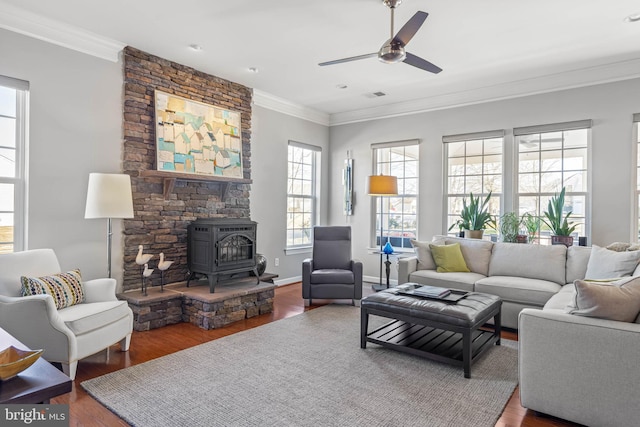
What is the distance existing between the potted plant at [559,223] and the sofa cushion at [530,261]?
385 mm

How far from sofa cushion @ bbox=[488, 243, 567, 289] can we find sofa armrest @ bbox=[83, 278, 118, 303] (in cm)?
402

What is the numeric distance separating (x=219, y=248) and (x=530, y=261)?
138 inches

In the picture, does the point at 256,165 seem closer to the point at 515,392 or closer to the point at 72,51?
the point at 72,51

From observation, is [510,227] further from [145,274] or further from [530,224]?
[145,274]

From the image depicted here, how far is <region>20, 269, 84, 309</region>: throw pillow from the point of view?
288 cm

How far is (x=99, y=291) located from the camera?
329cm

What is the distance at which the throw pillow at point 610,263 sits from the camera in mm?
3283

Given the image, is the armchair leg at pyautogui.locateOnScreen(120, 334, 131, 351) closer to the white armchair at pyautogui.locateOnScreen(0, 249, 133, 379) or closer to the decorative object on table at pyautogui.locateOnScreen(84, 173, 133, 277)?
the white armchair at pyautogui.locateOnScreen(0, 249, 133, 379)

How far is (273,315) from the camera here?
14.6 ft

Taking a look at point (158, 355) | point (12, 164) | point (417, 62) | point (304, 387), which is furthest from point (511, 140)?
point (12, 164)

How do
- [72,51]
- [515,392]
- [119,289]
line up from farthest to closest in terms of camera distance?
1. [119,289]
2. [72,51]
3. [515,392]

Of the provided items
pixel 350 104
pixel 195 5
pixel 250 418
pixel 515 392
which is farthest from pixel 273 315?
pixel 350 104

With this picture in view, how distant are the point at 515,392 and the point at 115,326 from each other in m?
3.05

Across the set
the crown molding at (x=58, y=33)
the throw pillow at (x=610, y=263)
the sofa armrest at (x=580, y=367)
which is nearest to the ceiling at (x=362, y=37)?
the crown molding at (x=58, y=33)
